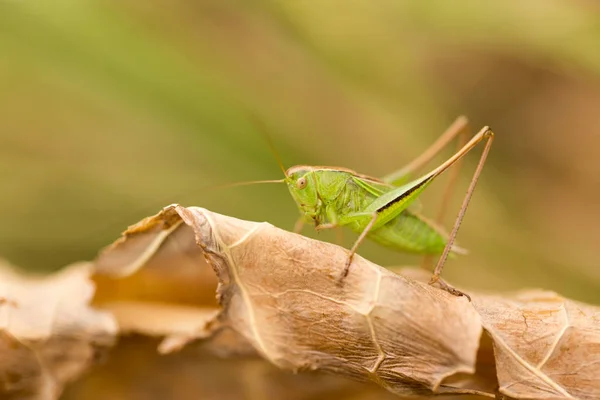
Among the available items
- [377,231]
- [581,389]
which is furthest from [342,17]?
[581,389]

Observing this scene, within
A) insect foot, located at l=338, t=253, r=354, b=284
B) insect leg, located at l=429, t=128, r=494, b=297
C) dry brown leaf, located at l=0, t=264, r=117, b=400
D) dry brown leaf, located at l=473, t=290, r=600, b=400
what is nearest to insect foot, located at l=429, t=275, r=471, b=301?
insect leg, located at l=429, t=128, r=494, b=297

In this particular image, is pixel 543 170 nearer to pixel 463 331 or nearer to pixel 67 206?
pixel 463 331

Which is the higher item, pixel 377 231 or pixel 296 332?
pixel 377 231

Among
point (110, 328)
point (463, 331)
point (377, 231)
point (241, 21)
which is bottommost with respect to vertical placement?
point (110, 328)

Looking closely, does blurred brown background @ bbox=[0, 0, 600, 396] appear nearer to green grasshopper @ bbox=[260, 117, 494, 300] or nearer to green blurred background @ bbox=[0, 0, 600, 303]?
green blurred background @ bbox=[0, 0, 600, 303]

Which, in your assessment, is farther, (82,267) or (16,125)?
(16,125)

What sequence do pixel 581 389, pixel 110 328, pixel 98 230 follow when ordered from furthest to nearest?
pixel 98 230
pixel 110 328
pixel 581 389

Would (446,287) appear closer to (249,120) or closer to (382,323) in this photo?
(382,323)

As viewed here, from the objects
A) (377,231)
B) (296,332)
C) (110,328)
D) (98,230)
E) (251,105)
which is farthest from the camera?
(251,105)
